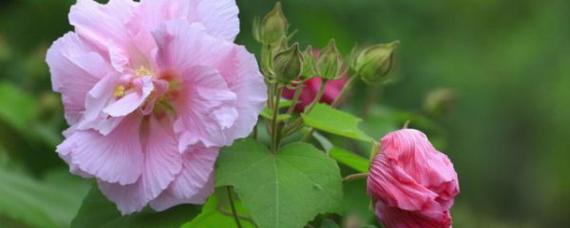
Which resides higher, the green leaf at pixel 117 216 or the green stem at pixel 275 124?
the green stem at pixel 275 124

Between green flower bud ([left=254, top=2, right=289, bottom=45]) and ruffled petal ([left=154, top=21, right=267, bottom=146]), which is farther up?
green flower bud ([left=254, top=2, right=289, bottom=45])

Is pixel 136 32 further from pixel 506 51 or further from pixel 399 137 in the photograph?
pixel 506 51

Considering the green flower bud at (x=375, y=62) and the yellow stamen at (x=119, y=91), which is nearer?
the yellow stamen at (x=119, y=91)

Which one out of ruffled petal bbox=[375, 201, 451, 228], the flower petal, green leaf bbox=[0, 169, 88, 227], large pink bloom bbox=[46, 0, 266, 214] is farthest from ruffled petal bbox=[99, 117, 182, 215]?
green leaf bbox=[0, 169, 88, 227]

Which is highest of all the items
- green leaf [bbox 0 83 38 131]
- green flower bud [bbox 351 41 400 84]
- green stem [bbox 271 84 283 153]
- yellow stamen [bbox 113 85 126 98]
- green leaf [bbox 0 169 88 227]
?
green flower bud [bbox 351 41 400 84]

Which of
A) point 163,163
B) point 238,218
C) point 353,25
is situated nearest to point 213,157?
point 163,163

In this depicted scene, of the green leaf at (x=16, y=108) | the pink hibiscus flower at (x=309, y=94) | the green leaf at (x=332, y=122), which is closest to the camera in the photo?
the green leaf at (x=332, y=122)

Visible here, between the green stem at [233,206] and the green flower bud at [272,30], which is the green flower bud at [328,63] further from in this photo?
the green stem at [233,206]

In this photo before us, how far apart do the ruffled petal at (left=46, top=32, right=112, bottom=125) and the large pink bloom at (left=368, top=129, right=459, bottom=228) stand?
0.99ft

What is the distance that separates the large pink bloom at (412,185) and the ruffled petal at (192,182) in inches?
6.7

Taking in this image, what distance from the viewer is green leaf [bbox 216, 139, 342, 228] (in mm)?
1008

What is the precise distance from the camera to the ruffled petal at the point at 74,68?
40.5 inches

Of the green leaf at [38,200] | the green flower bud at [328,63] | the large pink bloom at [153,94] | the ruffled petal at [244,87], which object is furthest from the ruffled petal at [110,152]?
the green leaf at [38,200]

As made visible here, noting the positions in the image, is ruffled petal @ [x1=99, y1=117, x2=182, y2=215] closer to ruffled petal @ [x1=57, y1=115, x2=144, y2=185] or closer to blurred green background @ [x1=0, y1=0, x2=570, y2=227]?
ruffled petal @ [x1=57, y1=115, x2=144, y2=185]
